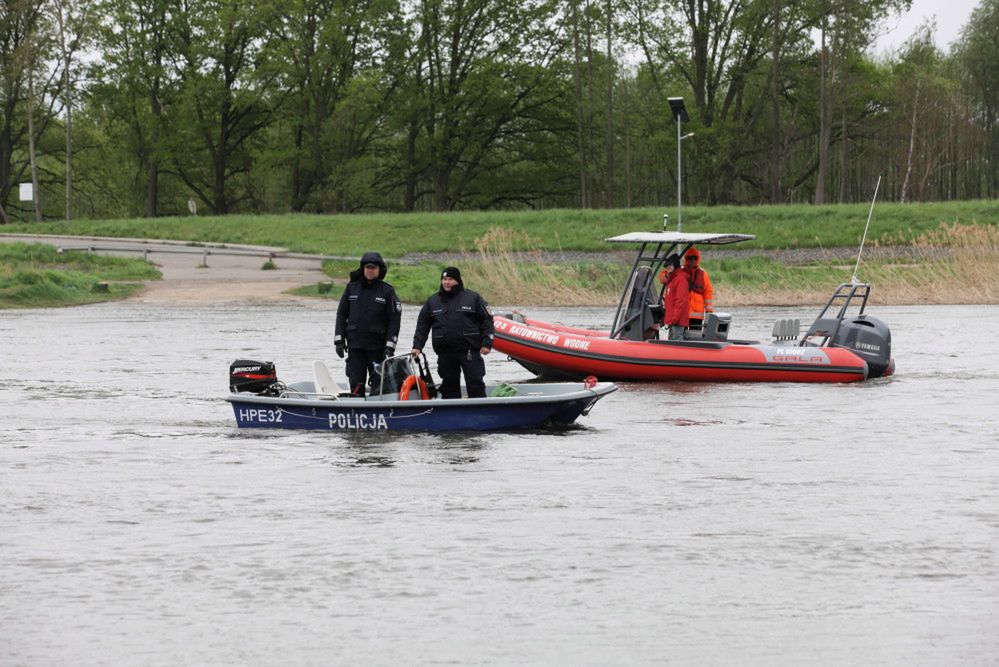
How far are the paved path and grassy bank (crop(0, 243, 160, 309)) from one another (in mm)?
738

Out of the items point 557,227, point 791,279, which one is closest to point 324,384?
point 791,279

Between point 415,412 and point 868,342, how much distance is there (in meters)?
8.06

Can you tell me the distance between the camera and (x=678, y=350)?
65.3ft

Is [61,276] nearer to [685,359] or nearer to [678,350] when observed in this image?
[678,350]

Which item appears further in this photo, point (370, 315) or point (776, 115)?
point (776, 115)

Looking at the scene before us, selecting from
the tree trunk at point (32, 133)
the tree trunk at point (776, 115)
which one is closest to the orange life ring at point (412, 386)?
A: the tree trunk at point (776, 115)

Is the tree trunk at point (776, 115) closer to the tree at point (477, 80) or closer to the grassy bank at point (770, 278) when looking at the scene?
the tree at point (477, 80)

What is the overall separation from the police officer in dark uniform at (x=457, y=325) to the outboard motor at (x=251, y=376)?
4.88 ft

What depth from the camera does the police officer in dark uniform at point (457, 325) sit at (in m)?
14.7

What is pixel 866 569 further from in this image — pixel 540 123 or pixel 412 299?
pixel 540 123

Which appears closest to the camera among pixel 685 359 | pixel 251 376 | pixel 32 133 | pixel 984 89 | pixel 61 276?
pixel 251 376

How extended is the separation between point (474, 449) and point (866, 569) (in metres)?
5.31

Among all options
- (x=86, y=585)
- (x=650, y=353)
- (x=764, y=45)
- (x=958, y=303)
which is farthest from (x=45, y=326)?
(x=764, y=45)

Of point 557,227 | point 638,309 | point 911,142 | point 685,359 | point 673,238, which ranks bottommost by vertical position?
point 685,359
